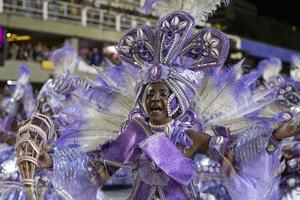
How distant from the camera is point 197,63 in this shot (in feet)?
10.7

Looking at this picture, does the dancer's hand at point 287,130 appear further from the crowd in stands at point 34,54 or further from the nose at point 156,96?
the crowd in stands at point 34,54

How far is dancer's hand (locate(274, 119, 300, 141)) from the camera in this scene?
9.53 feet

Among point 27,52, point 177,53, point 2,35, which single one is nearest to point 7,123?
point 177,53

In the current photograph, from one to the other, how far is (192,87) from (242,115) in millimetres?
744

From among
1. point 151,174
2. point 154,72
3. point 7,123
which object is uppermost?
point 154,72

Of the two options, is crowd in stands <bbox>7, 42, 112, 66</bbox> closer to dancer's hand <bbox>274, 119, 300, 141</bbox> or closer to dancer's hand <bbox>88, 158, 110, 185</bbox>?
dancer's hand <bbox>88, 158, 110, 185</bbox>

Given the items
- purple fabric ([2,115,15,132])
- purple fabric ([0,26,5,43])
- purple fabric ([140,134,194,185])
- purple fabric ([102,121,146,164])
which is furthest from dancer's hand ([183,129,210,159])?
purple fabric ([0,26,5,43])

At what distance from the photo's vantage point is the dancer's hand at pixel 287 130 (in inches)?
114

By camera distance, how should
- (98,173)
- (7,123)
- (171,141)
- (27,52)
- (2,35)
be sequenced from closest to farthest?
(171,141)
(98,173)
(7,123)
(2,35)
(27,52)

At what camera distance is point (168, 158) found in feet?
9.61

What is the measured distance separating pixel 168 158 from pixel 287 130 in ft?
1.94

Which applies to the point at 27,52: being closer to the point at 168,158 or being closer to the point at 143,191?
the point at 143,191

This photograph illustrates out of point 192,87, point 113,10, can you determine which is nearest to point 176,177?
point 192,87

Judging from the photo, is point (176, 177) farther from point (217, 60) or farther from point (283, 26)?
point (283, 26)
